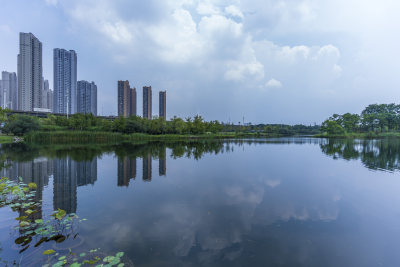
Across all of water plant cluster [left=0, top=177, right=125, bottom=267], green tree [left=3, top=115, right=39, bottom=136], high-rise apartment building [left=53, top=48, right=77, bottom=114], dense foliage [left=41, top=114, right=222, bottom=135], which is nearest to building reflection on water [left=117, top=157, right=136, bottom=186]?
water plant cluster [left=0, top=177, right=125, bottom=267]

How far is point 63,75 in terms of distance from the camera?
9738 centimetres

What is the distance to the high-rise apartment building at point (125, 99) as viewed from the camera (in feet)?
335

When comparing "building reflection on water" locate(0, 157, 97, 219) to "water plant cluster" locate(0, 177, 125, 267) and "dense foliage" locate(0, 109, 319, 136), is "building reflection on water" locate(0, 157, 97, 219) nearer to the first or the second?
"water plant cluster" locate(0, 177, 125, 267)

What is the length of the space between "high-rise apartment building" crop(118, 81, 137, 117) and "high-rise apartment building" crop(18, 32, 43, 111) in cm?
4087

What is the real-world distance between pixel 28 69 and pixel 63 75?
1501 centimetres

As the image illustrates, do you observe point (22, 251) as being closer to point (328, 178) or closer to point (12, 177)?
point (12, 177)

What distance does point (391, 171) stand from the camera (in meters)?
11.9

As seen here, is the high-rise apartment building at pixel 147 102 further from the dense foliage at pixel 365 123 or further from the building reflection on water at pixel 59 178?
the building reflection on water at pixel 59 178

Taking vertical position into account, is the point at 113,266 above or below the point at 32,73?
below

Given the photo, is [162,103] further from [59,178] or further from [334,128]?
[59,178]

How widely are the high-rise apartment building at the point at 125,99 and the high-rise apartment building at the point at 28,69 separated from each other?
4087 cm

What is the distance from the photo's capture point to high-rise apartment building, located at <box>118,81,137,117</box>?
102062 mm

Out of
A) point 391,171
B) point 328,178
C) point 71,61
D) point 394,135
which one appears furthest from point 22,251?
point 71,61

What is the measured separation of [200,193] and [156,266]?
4287 mm
